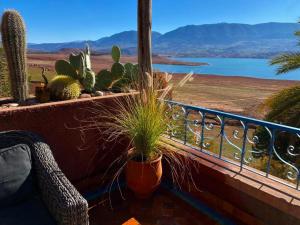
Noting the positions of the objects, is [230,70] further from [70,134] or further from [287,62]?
[70,134]

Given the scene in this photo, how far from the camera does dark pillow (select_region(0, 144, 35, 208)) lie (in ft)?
4.80

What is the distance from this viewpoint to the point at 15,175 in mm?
1500

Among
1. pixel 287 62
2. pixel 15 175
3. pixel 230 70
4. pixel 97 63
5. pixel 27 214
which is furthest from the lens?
pixel 230 70

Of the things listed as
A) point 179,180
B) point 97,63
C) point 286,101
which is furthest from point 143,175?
point 97,63

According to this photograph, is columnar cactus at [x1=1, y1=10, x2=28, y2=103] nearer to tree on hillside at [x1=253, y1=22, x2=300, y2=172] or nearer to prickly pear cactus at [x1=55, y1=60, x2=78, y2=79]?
prickly pear cactus at [x1=55, y1=60, x2=78, y2=79]

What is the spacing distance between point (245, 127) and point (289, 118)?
248cm

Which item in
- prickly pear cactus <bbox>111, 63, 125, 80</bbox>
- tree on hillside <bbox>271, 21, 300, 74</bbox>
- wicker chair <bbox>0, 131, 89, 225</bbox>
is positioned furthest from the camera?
tree on hillside <bbox>271, 21, 300, 74</bbox>

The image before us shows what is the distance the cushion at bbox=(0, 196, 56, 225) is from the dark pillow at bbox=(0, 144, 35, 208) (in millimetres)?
51

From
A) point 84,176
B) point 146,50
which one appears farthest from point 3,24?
point 84,176

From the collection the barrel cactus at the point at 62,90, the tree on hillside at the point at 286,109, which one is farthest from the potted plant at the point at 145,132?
the tree on hillside at the point at 286,109

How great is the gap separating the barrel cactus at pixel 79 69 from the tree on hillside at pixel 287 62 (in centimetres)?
341

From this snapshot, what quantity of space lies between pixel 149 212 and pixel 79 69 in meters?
1.69

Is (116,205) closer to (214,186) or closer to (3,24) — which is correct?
(214,186)

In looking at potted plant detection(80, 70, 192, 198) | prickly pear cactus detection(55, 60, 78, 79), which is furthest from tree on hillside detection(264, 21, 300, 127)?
prickly pear cactus detection(55, 60, 78, 79)
